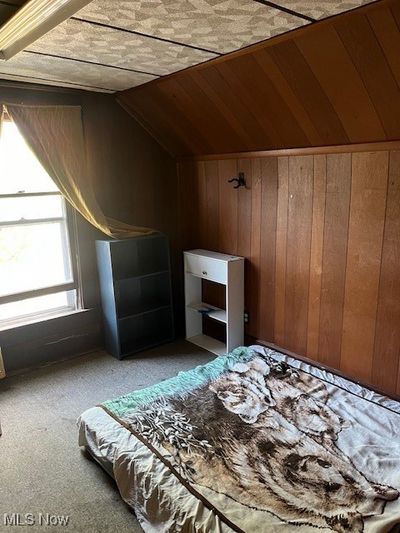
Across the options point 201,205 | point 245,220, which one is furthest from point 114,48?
point 201,205

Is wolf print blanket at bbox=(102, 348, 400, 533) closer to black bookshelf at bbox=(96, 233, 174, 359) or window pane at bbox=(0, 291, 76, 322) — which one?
black bookshelf at bbox=(96, 233, 174, 359)

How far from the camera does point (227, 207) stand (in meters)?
3.60

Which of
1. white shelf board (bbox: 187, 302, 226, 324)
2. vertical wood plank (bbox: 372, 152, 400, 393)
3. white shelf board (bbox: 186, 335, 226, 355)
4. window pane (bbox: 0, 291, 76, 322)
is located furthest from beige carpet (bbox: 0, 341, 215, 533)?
vertical wood plank (bbox: 372, 152, 400, 393)

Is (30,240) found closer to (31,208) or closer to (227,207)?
(31,208)

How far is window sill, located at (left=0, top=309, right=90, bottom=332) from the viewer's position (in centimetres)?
331

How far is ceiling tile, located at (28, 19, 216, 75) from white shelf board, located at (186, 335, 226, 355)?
2.33 metres

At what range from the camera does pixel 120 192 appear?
3740 millimetres

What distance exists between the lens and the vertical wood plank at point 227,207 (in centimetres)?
350

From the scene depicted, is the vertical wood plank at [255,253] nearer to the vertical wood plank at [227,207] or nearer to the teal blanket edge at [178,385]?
Answer: the vertical wood plank at [227,207]

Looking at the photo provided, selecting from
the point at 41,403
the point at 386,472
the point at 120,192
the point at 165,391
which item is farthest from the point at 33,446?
the point at 120,192

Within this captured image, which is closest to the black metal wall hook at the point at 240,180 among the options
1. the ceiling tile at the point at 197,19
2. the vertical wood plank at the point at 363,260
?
the vertical wood plank at the point at 363,260

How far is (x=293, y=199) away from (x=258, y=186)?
0.36 m

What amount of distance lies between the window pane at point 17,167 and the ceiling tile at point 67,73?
1.41 ft

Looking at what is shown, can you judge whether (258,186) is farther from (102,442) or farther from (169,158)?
(102,442)
